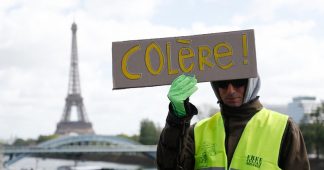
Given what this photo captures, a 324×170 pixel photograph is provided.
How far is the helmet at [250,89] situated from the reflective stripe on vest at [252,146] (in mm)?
86

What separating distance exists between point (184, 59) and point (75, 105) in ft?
241

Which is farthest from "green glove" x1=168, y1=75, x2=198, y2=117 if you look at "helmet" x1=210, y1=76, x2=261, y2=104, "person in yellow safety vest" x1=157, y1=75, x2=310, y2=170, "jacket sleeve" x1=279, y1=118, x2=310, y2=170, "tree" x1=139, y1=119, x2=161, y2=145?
"tree" x1=139, y1=119, x2=161, y2=145

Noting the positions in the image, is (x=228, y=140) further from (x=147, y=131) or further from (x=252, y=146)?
(x=147, y=131)

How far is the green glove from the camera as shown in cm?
223

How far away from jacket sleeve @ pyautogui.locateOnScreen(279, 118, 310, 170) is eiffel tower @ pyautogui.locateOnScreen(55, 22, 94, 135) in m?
70.1

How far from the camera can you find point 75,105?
246 ft

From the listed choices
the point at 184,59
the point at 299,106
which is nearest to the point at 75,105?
the point at 299,106

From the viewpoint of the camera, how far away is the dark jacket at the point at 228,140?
2275 millimetres

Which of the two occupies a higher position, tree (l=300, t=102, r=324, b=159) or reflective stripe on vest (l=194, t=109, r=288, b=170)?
reflective stripe on vest (l=194, t=109, r=288, b=170)

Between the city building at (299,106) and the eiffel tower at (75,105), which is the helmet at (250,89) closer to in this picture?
the eiffel tower at (75,105)

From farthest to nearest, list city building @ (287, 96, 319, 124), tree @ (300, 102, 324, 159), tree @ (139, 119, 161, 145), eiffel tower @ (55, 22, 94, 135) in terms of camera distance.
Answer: city building @ (287, 96, 319, 124), eiffel tower @ (55, 22, 94, 135), tree @ (139, 119, 161, 145), tree @ (300, 102, 324, 159)

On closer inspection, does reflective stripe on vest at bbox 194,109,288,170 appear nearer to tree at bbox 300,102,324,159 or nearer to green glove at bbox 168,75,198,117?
green glove at bbox 168,75,198,117

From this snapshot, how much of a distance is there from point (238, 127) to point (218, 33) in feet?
1.28

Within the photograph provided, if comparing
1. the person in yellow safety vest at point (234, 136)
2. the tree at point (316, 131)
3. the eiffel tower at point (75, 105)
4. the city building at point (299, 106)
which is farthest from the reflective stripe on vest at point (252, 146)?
the city building at point (299, 106)
